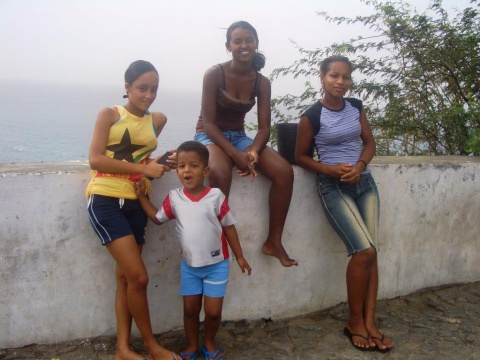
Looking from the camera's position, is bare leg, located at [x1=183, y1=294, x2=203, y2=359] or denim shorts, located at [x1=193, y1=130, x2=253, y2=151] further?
denim shorts, located at [x1=193, y1=130, x2=253, y2=151]

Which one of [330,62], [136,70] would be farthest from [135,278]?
[330,62]

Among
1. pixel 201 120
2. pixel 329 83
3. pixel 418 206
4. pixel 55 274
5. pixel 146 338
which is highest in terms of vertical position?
pixel 329 83

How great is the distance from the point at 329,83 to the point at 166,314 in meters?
1.81

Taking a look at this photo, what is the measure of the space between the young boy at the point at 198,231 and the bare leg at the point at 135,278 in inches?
8.3

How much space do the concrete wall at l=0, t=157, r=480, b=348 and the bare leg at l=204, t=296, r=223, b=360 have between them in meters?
0.37

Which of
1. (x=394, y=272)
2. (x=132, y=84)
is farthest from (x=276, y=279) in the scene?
(x=132, y=84)

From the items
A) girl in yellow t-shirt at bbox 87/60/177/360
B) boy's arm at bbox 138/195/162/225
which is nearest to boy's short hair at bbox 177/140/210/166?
girl in yellow t-shirt at bbox 87/60/177/360

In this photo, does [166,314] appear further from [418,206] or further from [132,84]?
[418,206]

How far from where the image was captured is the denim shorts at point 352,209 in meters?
3.09

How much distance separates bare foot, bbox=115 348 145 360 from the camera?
281 cm

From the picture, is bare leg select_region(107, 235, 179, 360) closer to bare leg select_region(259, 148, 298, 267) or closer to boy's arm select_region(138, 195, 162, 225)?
boy's arm select_region(138, 195, 162, 225)

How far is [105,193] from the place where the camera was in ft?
8.86

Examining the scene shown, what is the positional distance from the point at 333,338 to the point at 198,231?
1.21 meters

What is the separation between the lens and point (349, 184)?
10.6 feet
